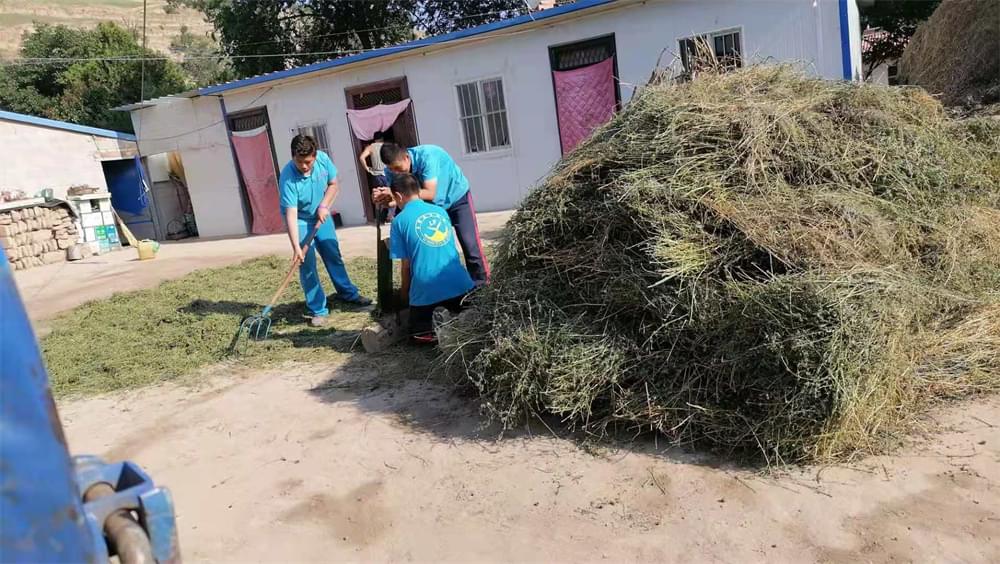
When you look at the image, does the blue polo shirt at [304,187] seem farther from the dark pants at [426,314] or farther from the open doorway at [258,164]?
the open doorway at [258,164]

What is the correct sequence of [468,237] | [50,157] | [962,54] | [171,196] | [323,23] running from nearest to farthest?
[468,237] → [962,54] → [50,157] → [171,196] → [323,23]

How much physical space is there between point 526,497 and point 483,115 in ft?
34.9

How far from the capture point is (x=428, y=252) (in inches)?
174

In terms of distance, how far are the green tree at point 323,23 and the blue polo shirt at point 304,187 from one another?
18452 millimetres

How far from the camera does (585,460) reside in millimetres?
3078

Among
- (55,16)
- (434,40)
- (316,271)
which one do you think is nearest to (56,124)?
(434,40)

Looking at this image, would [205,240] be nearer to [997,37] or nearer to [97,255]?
[97,255]

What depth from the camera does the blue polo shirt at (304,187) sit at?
5.82m

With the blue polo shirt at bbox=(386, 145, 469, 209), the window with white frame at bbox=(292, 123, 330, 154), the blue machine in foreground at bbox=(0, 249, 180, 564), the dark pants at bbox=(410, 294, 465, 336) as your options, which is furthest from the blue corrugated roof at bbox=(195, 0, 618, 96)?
the blue machine in foreground at bbox=(0, 249, 180, 564)

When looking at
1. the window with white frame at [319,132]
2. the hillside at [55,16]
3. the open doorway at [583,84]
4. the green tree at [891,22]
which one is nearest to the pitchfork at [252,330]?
the open doorway at [583,84]

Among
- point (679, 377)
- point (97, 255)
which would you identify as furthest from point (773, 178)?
point (97, 255)

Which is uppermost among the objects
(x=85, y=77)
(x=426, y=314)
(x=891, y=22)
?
(x=85, y=77)

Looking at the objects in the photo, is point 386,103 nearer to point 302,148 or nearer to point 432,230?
point 302,148

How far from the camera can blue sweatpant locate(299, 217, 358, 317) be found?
5.96 metres
